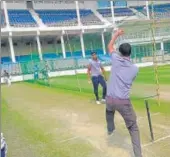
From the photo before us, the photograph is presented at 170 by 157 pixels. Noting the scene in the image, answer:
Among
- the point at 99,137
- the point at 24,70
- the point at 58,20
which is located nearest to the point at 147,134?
the point at 99,137

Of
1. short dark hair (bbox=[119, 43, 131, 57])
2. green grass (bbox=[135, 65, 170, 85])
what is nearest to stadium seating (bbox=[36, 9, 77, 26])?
green grass (bbox=[135, 65, 170, 85])

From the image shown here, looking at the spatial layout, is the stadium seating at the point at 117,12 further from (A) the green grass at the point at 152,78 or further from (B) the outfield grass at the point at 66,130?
(B) the outfield grass at the point at 66,130

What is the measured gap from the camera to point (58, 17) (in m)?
56.5

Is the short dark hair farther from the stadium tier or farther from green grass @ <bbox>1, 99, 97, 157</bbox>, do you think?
the stadium tier

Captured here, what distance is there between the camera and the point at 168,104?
11.2 m

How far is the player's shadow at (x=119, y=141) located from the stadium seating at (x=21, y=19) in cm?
4373

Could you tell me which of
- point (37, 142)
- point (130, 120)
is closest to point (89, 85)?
point (37, 142)

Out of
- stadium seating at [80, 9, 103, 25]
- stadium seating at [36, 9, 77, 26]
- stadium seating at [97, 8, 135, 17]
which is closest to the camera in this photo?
stadium seating at [36, 9, 77, 26]

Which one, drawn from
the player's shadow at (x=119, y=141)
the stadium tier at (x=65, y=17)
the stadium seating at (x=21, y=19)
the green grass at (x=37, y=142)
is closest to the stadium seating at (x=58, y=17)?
the stadium tier at (x=65, y=17)

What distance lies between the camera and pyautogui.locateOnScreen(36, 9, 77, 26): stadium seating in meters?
53.4

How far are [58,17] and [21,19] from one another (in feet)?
21.9

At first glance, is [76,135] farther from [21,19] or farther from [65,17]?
[65,17]

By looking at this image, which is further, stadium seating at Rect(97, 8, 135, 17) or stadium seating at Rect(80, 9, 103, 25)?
stadium seating at Rect(97, 8, 135, 17)

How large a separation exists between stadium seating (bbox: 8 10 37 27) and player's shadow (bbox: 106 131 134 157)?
143ft
